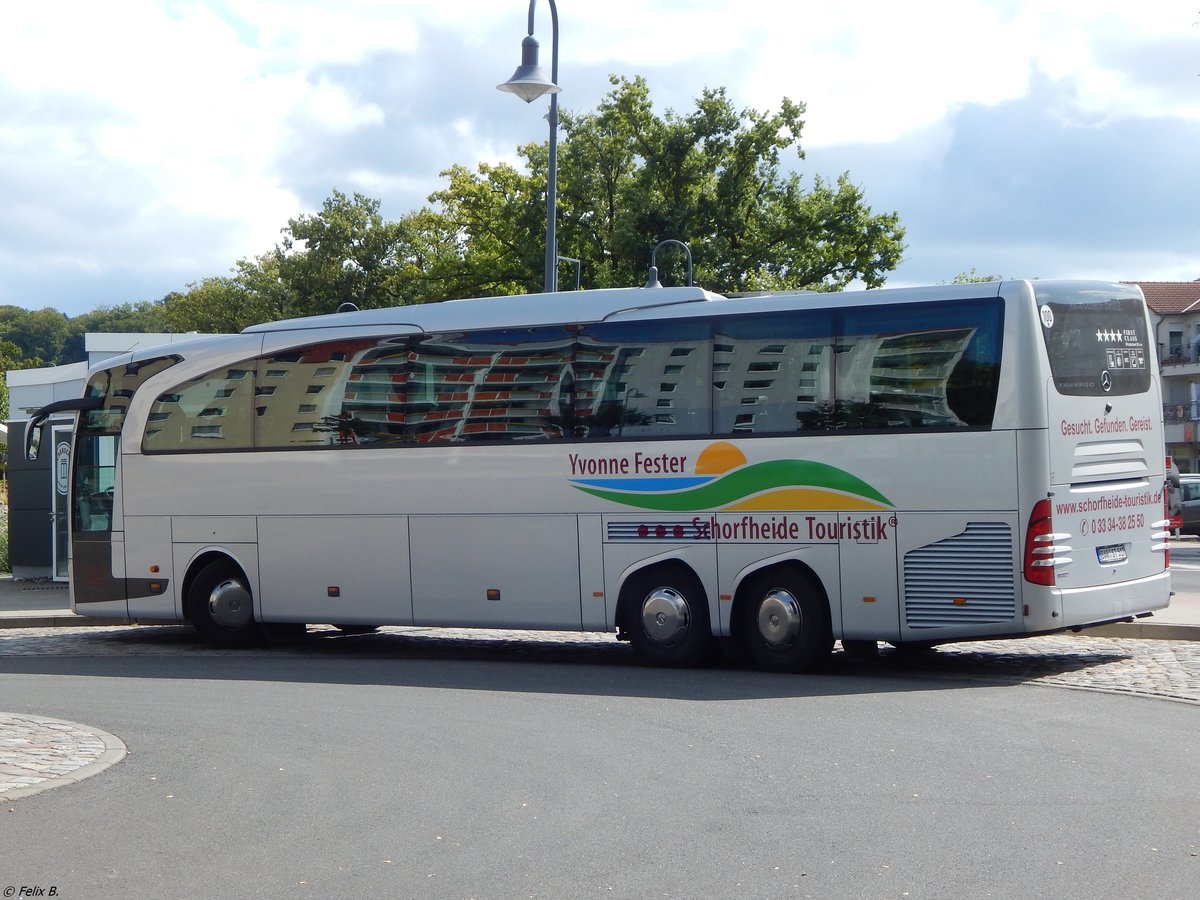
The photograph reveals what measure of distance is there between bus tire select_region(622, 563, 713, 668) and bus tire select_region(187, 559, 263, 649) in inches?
193

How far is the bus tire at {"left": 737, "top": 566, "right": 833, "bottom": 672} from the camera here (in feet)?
44.9

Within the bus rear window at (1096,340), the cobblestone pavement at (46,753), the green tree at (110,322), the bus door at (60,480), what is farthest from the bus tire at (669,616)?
the green tree at (110,322)

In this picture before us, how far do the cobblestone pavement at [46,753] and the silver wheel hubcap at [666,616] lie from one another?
5.40 meters

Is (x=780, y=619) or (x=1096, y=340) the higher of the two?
(x=1096, y=340)

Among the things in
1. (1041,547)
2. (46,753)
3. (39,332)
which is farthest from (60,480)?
(39,332)

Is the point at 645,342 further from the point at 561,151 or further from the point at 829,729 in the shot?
the point at 561,151

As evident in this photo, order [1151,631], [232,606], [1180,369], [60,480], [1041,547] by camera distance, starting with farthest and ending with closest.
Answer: [1180,369] < [60,480] < [232,606] < [1151,631] < [1041,547]

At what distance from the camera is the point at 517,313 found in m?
15.3

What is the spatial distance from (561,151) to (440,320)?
32546mm

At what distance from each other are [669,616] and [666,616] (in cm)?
3

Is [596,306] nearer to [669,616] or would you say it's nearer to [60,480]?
[669,616]

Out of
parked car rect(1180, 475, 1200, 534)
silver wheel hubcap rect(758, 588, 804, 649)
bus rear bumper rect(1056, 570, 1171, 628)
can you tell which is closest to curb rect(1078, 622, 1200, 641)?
bus rear bumper rect(1056, 570, 1171, 628)

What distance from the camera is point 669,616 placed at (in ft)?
47.2

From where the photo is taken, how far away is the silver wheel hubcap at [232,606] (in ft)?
56.2
